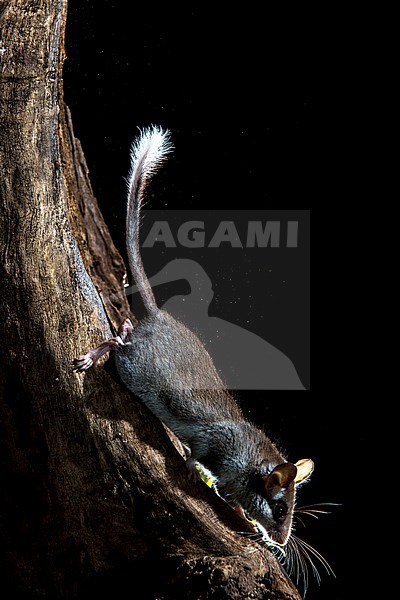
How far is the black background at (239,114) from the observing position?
13.9 feet

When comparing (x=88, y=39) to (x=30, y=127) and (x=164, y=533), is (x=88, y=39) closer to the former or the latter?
(x=30, y=127)

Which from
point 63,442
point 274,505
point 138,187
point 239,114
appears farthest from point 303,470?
point 239,114

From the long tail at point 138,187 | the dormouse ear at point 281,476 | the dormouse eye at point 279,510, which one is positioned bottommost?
the dormouse eye at point 279,510

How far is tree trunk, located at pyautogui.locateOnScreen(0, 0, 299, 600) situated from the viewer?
3170mm

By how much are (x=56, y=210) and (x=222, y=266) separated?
1356 mm

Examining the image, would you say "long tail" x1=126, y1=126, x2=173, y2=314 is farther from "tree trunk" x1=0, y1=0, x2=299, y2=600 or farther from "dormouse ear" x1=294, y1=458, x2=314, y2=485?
"dormouse ear" x1=294, y1=458, x2=314, y2=485

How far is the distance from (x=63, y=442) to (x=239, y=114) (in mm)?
2249

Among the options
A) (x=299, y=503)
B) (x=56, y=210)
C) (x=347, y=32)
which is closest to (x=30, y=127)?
(x=56, y=210)

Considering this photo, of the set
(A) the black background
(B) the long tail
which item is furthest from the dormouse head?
(B) the long tail

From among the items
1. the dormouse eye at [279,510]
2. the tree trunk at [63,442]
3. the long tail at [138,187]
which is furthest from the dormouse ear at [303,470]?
the long tail at [138,187]

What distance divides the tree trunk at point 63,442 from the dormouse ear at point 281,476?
26 cm

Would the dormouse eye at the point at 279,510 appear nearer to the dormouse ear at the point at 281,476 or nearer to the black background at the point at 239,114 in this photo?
the dormouse ear at the point at 281,476

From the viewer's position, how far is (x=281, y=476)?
3.45m

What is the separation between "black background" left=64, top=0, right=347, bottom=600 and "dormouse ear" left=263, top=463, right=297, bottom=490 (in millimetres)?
767
